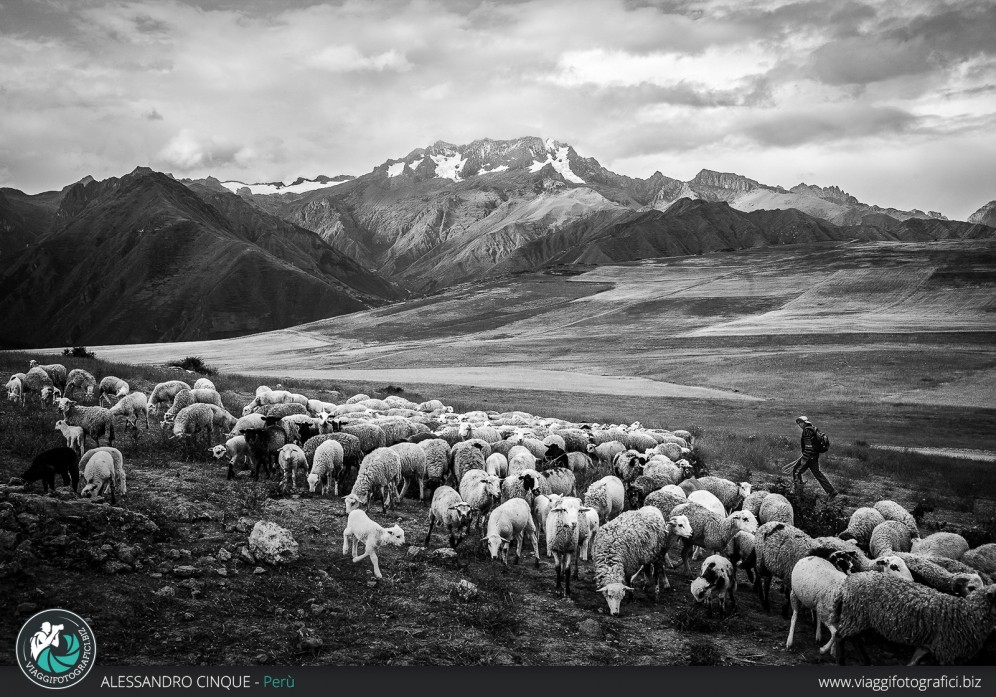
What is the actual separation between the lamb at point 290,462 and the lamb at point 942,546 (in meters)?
14.5

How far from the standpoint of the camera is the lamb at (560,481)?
1645 cm

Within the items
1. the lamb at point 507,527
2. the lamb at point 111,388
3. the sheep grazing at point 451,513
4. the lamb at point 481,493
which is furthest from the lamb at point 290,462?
the lamb at point 111,388

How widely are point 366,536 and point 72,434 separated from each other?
9047 millimetres

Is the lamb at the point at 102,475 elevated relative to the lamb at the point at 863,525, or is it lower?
elevated

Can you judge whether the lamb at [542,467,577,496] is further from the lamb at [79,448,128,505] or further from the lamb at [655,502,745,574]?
the lamb at [79,448,128,505]

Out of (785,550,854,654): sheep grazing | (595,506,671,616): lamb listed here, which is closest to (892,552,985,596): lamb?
(785,550,854,654): sheep grazing

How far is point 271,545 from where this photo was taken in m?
10.7

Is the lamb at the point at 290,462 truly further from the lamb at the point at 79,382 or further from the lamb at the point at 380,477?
the lamb at the point at 79,382

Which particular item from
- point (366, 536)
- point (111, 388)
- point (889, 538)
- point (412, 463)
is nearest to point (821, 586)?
point (889, 538)

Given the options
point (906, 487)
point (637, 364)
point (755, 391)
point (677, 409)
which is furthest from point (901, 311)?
point (906, 487)

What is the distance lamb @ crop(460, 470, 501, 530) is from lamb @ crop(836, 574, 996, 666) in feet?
23.8

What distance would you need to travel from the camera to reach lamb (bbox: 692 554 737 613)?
10.9 m

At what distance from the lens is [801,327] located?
→ 257 ft

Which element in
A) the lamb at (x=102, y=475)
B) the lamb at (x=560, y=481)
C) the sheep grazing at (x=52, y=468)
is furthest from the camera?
the lamb at (x=560, y=481)
